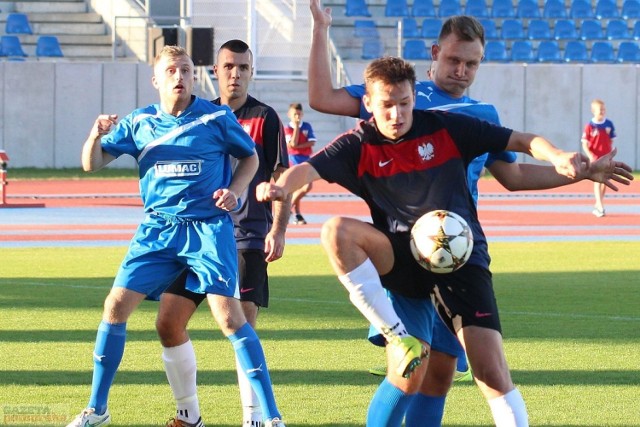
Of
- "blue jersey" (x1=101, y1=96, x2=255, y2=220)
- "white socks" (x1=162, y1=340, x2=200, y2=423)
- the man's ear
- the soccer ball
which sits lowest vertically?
"white socks" (x1=162, y1=340, x2=200, y2=423)

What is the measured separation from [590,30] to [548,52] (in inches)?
73.2

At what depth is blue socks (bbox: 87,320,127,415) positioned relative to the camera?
600 cm

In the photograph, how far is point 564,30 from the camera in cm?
3466

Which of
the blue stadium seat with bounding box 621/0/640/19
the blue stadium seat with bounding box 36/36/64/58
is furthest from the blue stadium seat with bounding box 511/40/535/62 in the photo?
the blue stadium seat with bounding box 36/36/64/58

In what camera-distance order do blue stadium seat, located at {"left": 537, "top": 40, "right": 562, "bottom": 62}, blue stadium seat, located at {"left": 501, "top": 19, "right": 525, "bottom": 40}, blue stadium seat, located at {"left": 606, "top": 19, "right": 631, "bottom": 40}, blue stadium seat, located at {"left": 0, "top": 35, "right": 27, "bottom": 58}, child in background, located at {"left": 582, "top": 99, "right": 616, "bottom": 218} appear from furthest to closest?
1. blue stadium seat, located at {"left": 606, "top": 19, "right": 631, "bottom": 40}
2. blue stadium seat, located at {"left": 501, "top": 19, "right": 525, "bottom": 40}
3. blue stadium seat, located at {"left": 537, "top": 40, "right": 562, "bottom": 62}
4. blue stadium seat, located at {"left": 0, "top": 35, "right": 27, "bottom": 58}
5. child in background, located at {"left": 582, "top": 99, "right": 616, "bottom": 218}

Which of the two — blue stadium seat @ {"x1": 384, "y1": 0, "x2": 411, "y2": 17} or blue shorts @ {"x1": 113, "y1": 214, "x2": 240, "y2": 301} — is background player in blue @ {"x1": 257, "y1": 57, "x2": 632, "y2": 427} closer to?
blue shorts @ {"x1": 113, "y1": 214, "x2": 240, "y2": 301}

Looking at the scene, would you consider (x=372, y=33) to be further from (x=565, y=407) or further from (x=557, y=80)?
(x=565, y=407)

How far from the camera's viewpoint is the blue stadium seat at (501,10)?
34906mm

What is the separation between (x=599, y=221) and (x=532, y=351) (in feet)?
39.4

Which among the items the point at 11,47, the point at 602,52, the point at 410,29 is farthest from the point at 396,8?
the point at 11,47

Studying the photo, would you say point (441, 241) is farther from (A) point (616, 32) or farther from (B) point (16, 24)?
(A) point (616, 32)

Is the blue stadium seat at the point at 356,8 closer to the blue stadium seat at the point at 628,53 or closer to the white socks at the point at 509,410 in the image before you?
the blue stadium seat at the point at 628,53

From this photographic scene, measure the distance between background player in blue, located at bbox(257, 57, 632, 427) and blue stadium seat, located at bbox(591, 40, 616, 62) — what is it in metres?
29.9

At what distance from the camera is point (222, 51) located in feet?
22.7
